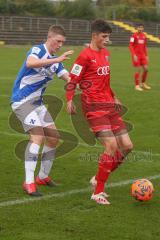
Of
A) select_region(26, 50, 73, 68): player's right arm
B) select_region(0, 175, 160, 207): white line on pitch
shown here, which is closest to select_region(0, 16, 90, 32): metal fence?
select_region(0, 175, 160, 207): white line on pitch

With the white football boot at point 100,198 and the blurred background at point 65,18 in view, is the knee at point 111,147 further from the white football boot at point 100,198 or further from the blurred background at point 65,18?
the blurred background at point 65,18

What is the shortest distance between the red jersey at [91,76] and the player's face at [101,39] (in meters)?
0.10

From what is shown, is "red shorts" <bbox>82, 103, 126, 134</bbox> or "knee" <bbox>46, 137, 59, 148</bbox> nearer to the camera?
"red shorts" <bbox>82, 103, 126, 134</bbox>

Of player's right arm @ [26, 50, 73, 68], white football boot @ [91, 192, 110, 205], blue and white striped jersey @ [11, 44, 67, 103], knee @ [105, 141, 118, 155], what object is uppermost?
player's right arm @ [26, 50, 73, 68]

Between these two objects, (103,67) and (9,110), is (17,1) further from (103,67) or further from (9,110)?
(103,67)

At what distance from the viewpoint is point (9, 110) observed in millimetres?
13828

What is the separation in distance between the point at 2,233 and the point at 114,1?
70376mm

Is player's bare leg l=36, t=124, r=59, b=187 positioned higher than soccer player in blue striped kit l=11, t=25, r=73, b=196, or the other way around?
soccer player in blue striped kit l=11, t=25, r=73, b=196

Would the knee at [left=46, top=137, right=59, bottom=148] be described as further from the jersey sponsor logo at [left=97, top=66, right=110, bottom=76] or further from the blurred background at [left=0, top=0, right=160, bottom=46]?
the blurred background at [left=0, top=0, right=160, bottom=46]

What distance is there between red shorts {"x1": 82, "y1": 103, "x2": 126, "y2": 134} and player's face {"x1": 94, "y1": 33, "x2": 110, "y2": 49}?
2.51ft

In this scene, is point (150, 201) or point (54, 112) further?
point (54, 112)

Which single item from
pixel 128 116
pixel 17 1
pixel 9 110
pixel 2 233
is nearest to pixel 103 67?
pixel 2 233

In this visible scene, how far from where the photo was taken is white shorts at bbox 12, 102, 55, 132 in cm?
Answer: 701

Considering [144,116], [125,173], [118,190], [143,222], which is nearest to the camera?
[143,222]
